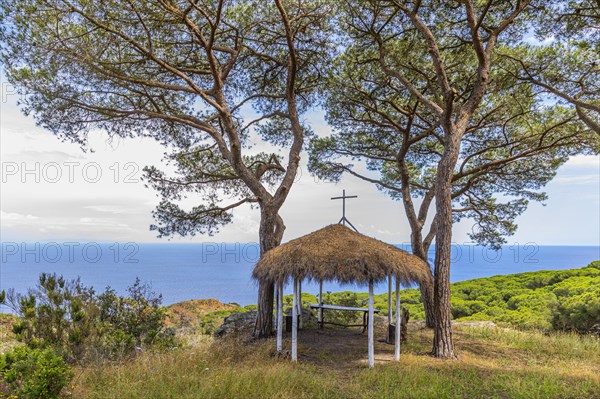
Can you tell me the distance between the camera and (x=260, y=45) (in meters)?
9.88

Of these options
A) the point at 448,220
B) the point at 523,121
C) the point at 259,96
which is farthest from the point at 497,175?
the point at 259,96

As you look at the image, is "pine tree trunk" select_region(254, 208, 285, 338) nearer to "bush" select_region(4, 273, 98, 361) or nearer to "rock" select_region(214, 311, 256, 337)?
"rock" select_region(214, 311, 256, 337)

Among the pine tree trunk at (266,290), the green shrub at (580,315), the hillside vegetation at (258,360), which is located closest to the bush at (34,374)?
the hillside vegetation at (258,360)

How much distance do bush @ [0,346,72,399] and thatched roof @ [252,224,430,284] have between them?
3753 millimetres

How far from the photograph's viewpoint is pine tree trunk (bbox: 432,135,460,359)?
7551mm

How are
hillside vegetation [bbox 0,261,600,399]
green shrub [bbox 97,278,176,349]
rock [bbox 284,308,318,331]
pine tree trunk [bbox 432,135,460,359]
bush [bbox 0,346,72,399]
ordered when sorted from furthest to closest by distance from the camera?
rock [bbox 284,308,318,331]
green shrub [bbox 97,278,176,349]
pine tree trunk [bbox 432,135,460,359]
hillside vegetation [bbox 0,261,600,399]
bush [bbox 0,346,72,399]

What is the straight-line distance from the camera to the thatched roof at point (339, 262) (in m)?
7.08

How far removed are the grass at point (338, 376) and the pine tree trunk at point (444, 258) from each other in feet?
1.32

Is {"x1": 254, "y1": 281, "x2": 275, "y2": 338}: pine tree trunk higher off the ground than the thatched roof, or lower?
lower

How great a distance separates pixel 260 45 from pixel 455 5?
188 inches

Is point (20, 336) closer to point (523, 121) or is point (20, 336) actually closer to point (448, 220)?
point (448, 220)

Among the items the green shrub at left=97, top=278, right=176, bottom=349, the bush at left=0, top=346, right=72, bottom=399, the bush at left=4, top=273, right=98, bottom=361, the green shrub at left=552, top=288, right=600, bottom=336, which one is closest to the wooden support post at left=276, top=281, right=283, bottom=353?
the green shrub at left=97, top=278, right=176, bottom=349

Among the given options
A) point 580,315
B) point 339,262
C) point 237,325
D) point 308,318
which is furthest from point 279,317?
point 580,315

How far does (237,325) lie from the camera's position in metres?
10.8
